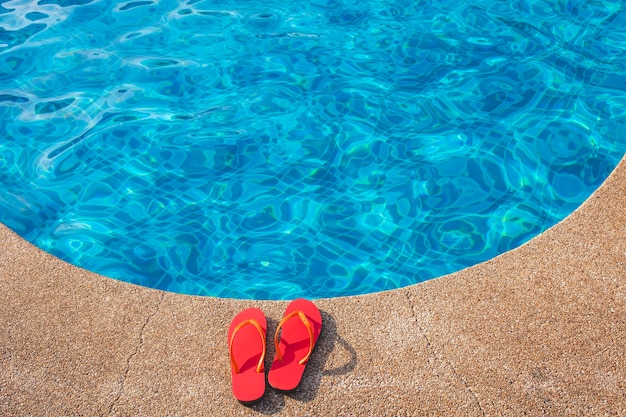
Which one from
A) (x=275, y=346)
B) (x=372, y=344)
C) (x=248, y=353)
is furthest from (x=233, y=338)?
(x=372, y=344)

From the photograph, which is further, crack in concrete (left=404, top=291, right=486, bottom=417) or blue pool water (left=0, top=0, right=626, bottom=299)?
blue pool water (left=0, top=0, right=626, bottom=299)

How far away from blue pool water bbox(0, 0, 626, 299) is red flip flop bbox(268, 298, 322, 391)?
542 millimetres

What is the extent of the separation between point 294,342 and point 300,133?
8.68 feet

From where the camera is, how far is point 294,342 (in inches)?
161

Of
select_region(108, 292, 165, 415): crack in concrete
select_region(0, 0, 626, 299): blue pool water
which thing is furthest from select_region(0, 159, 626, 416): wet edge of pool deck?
select_region(0, 0, 626, 299): blue pool water

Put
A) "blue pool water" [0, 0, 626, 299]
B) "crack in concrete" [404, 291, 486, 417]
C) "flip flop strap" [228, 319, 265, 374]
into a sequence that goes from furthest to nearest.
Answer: "blue pool water" [0, 0, 626, 299] < "flip flop strap" [228, 319, 265, 374] < "crack in concrete" [404, 291, 486, 417]

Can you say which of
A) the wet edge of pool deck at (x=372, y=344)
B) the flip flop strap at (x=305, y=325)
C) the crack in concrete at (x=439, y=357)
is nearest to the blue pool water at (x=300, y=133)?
the wet edge of pool deck at (x=372, y=344)

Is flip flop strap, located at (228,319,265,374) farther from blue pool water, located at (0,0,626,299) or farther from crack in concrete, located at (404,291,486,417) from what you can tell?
crack in concrete, located at (404,291,486,417)

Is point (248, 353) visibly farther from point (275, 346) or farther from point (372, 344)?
point (372, 344)

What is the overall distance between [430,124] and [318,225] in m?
1.71

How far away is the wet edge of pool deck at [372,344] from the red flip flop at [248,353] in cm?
7

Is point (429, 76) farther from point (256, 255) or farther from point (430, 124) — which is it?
point (256, 255)

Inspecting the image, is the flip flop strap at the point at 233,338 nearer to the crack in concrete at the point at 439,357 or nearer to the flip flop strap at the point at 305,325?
the flip flop strap at the point at 305,325

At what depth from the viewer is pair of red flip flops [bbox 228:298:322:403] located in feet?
12.6
